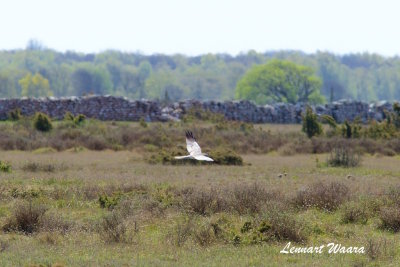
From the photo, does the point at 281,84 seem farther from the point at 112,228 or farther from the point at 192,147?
the point at 112,228

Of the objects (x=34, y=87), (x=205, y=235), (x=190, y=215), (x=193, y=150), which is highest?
(x=193, y=150)

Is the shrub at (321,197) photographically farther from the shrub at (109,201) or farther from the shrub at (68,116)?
the shrub at (68,116)

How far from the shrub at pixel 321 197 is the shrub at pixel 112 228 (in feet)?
14.3

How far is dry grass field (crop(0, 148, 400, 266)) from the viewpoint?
466 inches

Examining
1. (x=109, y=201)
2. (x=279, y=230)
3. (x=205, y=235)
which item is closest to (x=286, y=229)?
(x=279, y=230)

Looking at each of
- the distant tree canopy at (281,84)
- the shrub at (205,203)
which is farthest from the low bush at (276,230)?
the distant tree canopy at (281,84)

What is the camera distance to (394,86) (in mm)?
159750

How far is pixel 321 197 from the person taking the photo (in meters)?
16.3

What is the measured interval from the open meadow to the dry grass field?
20 mm

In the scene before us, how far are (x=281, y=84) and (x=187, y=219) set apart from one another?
245 ft

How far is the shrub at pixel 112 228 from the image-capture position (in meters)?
12.9

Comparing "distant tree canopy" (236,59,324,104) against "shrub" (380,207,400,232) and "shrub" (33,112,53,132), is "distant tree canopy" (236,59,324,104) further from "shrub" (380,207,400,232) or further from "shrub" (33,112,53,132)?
"shrub" (380,207,400,232)

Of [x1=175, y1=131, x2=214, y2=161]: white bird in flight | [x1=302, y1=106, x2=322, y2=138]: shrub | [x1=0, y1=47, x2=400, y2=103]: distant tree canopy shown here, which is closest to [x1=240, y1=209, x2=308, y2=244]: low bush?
[x1=175, y1=131, x2=214, y2=161]: white bird in flight

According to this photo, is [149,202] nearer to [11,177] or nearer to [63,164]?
[11,177]
